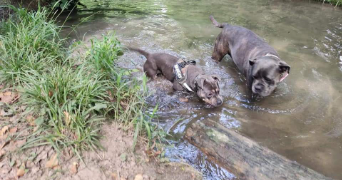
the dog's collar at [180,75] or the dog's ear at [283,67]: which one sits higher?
the dog's ear at [283,67]

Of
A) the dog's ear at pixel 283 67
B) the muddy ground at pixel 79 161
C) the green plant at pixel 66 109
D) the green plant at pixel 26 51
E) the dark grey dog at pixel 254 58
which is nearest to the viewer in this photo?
the muddy ground at pixel 79 161

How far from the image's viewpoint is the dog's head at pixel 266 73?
4.34m

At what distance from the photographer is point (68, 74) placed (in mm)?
3244

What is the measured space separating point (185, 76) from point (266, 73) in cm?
153

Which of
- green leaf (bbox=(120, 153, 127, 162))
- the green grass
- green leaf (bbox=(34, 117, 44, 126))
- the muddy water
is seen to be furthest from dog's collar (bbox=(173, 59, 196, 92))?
green leaf (bbox=(34, 117, 44, 126))

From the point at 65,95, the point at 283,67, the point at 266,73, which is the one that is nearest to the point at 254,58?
the point at 266,73

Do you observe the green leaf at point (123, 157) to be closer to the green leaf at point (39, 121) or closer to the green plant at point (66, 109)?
the green plant at point (66, 109)

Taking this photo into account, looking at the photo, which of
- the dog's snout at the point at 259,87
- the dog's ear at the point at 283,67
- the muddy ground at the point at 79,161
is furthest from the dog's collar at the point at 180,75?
the muddy ground at the point at 79,161

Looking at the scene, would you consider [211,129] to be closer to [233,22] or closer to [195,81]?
[195,81]

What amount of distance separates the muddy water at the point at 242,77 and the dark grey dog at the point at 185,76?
0.23 metres

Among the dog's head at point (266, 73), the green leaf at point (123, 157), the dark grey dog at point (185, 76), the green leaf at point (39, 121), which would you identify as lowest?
the green leaf at point (123, 157)

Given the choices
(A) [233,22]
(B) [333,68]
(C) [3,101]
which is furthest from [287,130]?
(A) [233,22]

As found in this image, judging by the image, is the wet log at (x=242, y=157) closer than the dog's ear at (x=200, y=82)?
Yes

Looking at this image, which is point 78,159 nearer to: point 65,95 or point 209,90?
point 65,95
